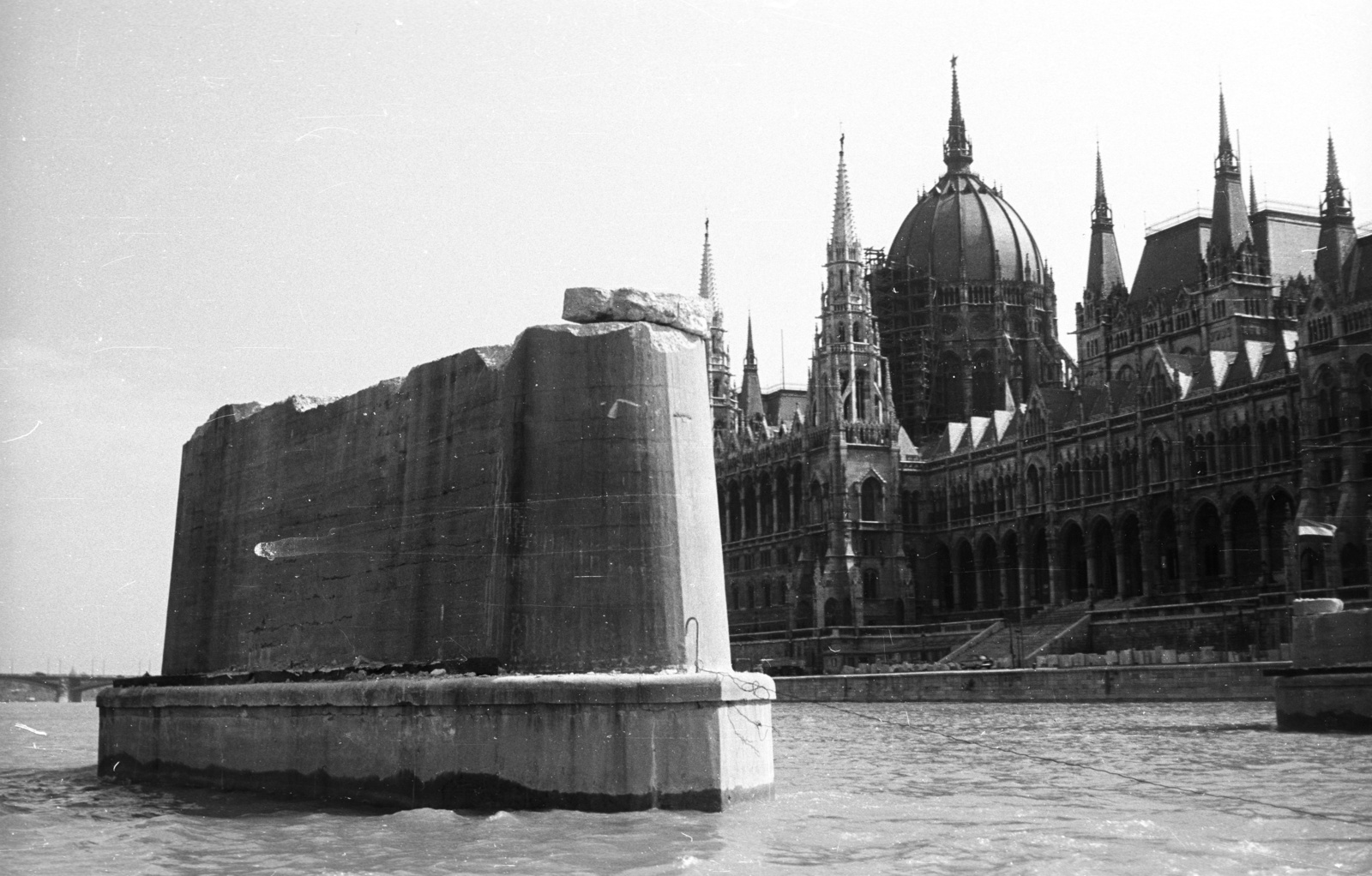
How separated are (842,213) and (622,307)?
95.1 m

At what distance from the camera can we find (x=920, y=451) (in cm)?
10650

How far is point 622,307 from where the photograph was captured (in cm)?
1697

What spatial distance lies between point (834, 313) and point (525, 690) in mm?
92397

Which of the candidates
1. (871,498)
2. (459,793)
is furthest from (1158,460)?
(459,793)

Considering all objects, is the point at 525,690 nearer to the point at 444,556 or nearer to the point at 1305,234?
the point at 444,556

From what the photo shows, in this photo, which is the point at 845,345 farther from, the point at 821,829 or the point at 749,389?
the point at 821,829

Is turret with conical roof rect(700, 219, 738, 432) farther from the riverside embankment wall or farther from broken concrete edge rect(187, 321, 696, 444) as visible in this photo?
broken concrete edge rect(187, 321, 696, 444)

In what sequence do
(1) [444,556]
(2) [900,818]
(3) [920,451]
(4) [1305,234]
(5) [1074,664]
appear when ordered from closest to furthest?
(2) [900,818] < (1) [444,556] < (5) [1074,664] < (4) [1305,234] < (3) [920,451]

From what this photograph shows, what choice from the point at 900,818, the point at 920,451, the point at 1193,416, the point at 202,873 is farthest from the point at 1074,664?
the point at 202,873

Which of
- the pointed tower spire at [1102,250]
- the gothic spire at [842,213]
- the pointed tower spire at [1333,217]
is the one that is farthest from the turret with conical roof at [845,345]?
the pointed tower spire at [1333,217]

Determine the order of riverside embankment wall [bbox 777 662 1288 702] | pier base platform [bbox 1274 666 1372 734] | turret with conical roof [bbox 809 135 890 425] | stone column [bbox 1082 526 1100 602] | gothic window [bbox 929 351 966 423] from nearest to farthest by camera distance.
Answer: pier base platform [bbox 1274 666 1372 734] < riverside embankment wall [bbox 777 662 1288 702] < stone column [bbox 1082 526 1100 602] < turret with conical roof [bbox 809 135 890 425] < gothic window [bbox 929 351 966 423]

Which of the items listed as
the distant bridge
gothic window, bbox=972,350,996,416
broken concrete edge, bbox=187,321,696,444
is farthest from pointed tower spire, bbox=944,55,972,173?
broken concrete edge, bbox=187,321,696,444

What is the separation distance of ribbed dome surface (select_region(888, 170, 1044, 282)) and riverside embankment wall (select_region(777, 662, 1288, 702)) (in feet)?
171

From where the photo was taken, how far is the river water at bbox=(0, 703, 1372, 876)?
13.3m
